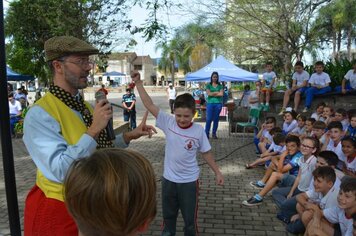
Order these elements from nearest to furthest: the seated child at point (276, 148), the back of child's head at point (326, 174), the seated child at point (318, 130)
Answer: the back of child's head at point (326, 174)
the seated child at point (318, 130)
the seated child at point (276, 148)

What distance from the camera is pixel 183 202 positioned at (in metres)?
3.50

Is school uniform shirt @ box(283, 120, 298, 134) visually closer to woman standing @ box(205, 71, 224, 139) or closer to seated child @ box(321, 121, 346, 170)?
seated child @ box(321, 121, 346, 170)

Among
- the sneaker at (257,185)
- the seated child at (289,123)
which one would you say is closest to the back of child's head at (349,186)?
the sneaker at (257,185)

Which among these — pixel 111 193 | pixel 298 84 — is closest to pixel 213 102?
pixel 298 84

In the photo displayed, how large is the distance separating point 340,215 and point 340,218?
3cm

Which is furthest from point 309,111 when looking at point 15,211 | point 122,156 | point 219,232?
point 122,156

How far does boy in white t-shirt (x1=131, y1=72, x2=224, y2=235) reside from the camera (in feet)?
11.4

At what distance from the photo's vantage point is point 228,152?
29.8 feet

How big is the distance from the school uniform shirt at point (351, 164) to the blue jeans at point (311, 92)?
5.41 m

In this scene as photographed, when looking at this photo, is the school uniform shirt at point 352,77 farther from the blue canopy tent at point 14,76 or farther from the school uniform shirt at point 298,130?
the blue canopy tent at point 14,76

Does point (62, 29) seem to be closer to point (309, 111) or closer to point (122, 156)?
point (309, 111)

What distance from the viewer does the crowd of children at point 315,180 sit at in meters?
3.60

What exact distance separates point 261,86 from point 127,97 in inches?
182

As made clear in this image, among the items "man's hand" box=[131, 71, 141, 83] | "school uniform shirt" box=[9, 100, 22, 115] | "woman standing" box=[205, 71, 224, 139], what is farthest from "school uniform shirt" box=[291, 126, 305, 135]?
"school uniform shirt" box=[9, 100, 22, 115]
